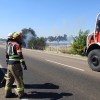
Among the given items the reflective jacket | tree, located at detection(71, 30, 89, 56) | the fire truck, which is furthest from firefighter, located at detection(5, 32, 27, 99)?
tree, located at detection(71, 30, 89, 56)

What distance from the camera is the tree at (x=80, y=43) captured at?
20859 mm

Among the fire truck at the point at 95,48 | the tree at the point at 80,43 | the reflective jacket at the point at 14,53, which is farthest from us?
the tree at the point at 80,43

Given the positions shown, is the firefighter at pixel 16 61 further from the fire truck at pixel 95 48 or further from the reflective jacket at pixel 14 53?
the fire truck at pixel 95 48

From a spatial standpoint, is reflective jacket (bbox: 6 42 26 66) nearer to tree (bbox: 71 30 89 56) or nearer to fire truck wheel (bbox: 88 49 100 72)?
fire truck wheel (bbox: 88 49 100 72)

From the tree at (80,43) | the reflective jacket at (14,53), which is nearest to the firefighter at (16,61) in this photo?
the reflective jacket at (14,53)

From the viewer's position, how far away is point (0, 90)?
245 inches

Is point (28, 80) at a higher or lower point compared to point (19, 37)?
lower

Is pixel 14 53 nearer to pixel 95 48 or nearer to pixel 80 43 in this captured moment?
pixel 95 48

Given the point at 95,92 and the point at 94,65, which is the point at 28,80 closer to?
the point at 95,92

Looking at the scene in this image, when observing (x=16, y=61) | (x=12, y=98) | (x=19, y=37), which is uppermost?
(x=19, y=37)

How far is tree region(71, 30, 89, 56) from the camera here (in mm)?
20859

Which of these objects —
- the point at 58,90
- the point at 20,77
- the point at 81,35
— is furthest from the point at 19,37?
the point at 81,35

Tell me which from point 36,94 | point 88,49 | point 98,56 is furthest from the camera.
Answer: point 88,49

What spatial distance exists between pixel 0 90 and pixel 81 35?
1594 centimetres
